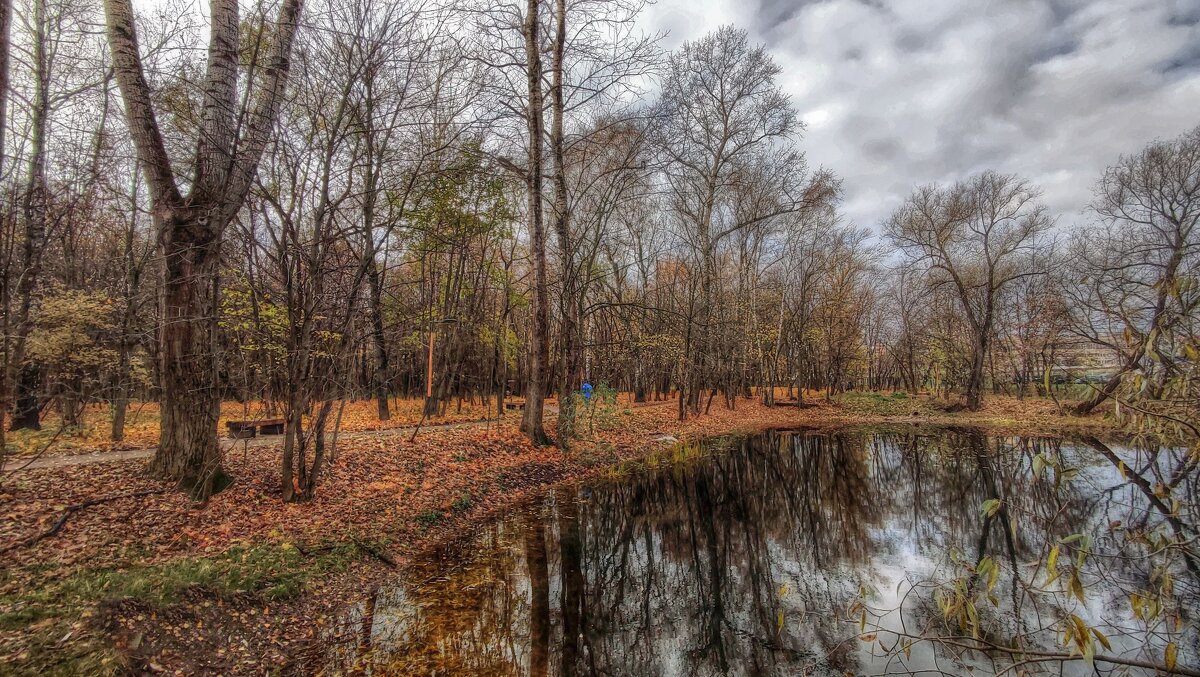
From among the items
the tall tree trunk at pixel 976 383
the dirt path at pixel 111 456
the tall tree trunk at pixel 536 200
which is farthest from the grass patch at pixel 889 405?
the dirt path at pixel 111 456

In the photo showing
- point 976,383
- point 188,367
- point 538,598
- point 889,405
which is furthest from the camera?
point 889,405

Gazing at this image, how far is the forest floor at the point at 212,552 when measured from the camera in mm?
3924

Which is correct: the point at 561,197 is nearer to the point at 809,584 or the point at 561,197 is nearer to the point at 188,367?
the point at 188,367

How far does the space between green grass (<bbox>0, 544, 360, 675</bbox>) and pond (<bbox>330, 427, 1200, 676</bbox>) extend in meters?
0.96

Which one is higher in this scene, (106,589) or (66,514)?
(66,514)

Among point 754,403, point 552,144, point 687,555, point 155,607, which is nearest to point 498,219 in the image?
point 552,144

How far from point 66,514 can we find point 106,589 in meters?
1.93

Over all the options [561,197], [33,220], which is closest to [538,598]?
[33,220]

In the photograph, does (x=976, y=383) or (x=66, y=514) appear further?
(x=976, y=383)

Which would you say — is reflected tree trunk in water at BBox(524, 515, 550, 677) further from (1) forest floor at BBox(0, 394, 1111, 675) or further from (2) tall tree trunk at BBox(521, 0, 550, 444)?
(2) tall tree trunk at BBox(521, 0, 550, 444)

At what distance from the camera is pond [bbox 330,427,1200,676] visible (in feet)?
12.5

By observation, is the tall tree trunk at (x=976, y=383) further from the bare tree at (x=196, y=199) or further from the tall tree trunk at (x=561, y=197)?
the bare tree at (x=196, y=199)

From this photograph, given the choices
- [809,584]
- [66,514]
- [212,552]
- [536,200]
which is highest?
[536,200]

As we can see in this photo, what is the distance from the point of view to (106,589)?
14.3 ft
